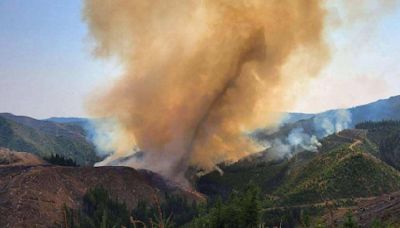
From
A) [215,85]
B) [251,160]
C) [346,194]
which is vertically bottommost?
[346,194]

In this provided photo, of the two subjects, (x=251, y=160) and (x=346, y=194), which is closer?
(x=346, y=194)

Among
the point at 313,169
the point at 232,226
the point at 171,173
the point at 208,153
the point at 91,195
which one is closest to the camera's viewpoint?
the point at 232,226

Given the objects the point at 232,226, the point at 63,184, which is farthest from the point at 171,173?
the point at 232,226

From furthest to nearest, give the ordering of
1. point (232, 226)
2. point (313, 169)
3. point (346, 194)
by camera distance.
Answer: point (313, 169)
point (346, 194)
point (232, 226)

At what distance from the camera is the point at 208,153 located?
15525cm

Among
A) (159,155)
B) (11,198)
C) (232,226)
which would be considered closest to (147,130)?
(159,155)

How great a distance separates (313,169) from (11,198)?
7724 centimetres

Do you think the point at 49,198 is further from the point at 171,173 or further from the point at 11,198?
the point at 171,173

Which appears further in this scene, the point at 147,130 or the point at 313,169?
the point at 147,130

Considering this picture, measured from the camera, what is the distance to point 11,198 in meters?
105

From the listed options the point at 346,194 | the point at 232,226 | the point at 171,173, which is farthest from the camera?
the point at 171,173

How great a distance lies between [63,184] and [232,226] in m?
65.7

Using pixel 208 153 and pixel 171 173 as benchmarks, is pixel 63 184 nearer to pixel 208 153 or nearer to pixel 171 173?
pixel 171 173

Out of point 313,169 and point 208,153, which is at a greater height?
point 208,153
